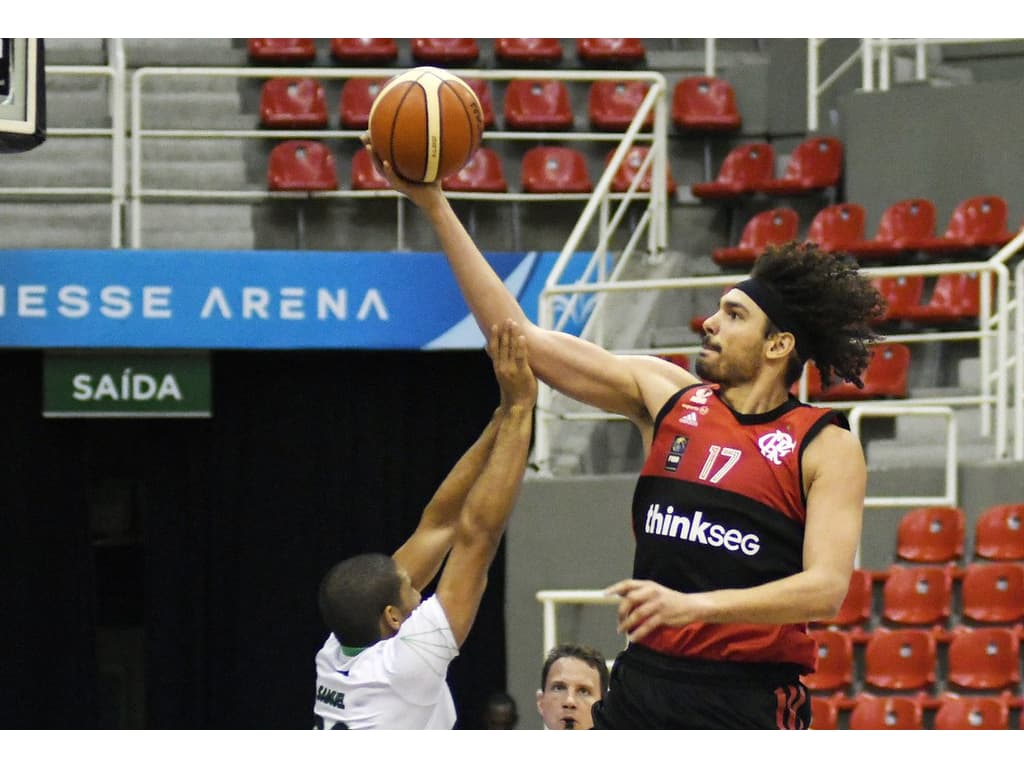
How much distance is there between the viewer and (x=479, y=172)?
976 cm

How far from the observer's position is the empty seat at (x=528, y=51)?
10.5 m

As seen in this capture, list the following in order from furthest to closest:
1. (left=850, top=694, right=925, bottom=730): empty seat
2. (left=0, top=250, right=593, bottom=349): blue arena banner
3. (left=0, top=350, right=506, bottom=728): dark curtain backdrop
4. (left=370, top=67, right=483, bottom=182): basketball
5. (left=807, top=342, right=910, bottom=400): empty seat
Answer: (left=0, top=350, right=506, bottom=728): dark curtain backdrop < (left=0, top=250, right=593, bottom=349): blue arena banner < (left=807, top=342, right=910, bottom=400): empty seat < (left=850, top=694, right=925, bottom=730): empty seat < (left=370, top=67, right=483, bottom=182): basketball

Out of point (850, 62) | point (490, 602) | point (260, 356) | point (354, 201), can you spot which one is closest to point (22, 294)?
point (260, 356)

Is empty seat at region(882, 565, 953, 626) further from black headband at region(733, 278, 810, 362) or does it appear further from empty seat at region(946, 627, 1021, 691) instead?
black headband at region(733, 278, 810, 362)

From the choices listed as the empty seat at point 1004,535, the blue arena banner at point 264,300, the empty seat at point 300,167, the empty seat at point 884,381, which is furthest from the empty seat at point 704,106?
the empty seat at point 1004,535

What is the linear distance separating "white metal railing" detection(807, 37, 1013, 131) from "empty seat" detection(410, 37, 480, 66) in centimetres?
A: 204

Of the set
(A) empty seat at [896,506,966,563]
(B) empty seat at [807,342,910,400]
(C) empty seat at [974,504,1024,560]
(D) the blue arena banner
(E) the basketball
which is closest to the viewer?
(E) the basketball

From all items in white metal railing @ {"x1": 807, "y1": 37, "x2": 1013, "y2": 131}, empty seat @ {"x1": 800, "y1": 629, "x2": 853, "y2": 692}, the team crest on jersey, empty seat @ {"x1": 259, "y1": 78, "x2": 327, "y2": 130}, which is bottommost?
empty seat @ {"x1": 800, "y1": 629, "x2": 853, "y2": 692}

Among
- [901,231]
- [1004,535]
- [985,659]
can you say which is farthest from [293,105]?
[985,659]

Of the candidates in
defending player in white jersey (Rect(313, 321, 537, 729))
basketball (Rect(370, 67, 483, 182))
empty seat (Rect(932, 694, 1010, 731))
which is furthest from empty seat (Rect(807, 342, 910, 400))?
defending player in white jersey (Rect(313, 321, 537, 729))

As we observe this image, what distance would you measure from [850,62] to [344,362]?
3.39 m

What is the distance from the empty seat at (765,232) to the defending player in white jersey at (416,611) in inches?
230

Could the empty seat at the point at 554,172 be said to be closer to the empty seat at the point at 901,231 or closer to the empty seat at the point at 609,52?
the empty seat at the point at 609,52

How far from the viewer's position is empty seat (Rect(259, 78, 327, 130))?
10055 millimetres
